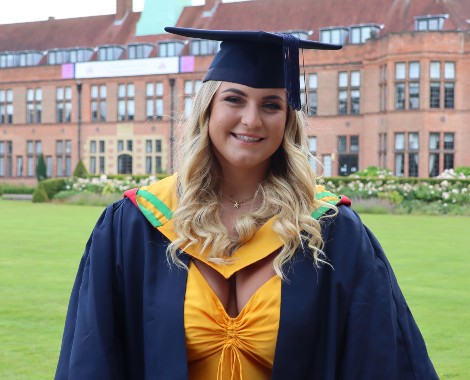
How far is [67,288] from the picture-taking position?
8203 mm

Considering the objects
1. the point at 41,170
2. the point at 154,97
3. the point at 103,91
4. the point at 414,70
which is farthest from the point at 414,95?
the point at 41,170

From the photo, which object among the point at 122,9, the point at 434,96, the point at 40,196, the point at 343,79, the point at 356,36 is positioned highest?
the point at 122,9

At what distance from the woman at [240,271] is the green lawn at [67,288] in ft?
9.40

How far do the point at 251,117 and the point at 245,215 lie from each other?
304mm

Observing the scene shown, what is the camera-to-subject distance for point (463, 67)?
33500mm

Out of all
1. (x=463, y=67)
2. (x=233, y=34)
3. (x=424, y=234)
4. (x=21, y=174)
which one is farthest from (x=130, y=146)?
(x=233, y=34)

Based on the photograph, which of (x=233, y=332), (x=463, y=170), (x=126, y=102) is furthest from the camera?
(x=126, y=102)

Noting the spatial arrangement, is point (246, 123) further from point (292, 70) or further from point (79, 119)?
point (79, 119)

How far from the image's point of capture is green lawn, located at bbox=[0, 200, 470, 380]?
563 cm

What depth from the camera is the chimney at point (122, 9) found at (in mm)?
44094

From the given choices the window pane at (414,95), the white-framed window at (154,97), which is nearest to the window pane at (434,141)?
the window pane at (414,95)

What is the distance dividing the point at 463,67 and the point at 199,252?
32804 mm

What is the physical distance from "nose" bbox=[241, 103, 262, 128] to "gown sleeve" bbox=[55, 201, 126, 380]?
1.71 ft

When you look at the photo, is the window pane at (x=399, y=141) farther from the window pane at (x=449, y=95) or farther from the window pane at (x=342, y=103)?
the window pane at (x=342, y=103)
